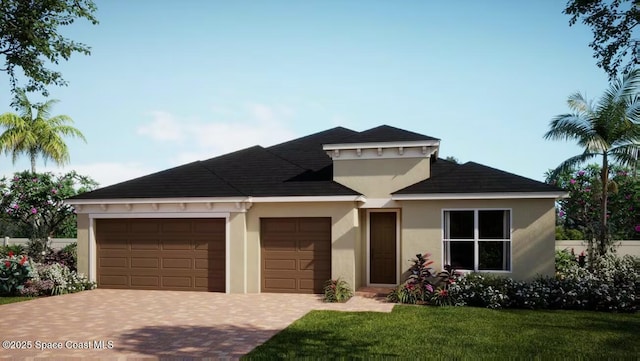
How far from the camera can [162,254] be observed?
631 inches

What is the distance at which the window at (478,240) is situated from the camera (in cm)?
1434

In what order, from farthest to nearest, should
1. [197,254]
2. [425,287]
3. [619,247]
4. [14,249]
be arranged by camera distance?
[14,249], [619,247], [197,254], [425,287]

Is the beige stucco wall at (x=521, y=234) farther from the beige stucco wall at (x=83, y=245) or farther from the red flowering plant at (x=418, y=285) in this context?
the beige stucco wall at (x=83, y=245)

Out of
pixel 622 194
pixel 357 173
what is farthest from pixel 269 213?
pixel 622 194

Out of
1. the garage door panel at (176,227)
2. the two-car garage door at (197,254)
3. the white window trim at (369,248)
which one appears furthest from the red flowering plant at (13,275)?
the white window trim at (369,248)

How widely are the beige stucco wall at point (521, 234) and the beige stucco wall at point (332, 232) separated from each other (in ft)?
5.56

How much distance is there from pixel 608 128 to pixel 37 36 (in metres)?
17.6

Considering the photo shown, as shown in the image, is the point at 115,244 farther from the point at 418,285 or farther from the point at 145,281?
the point at 418,285

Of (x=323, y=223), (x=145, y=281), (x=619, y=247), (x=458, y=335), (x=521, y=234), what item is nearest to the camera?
(x=458, y=335)

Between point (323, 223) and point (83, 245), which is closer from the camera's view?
point (323, 223)

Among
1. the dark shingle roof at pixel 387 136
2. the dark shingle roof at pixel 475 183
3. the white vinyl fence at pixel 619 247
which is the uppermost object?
the dark shingle roof at pixel 387 136

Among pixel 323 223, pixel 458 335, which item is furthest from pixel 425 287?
pixel 458 335

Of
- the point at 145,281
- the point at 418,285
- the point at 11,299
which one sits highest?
the point at 418,285

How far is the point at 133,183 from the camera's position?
17.3m
